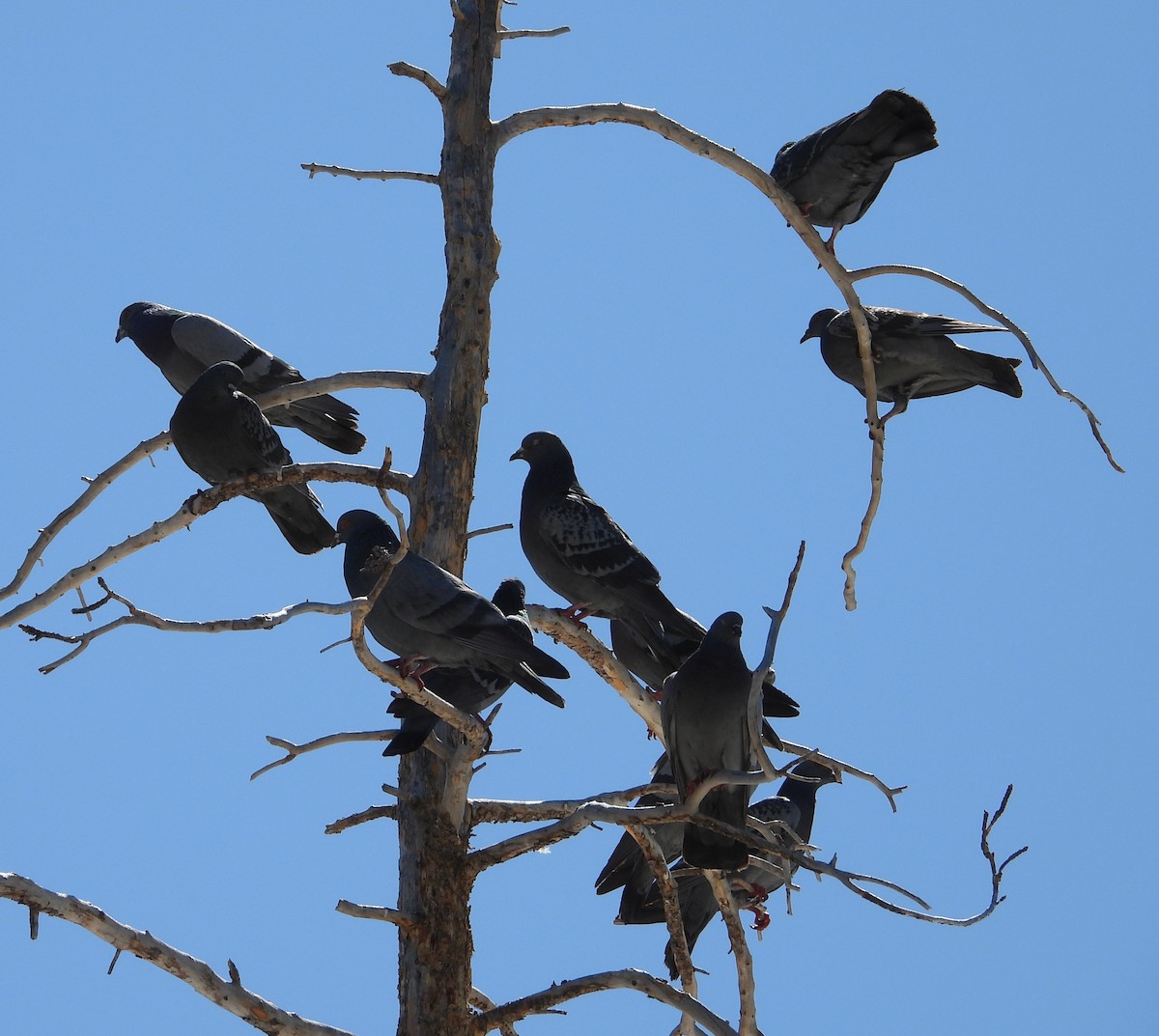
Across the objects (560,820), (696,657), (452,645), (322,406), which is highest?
(322,406)

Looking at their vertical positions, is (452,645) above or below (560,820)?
above

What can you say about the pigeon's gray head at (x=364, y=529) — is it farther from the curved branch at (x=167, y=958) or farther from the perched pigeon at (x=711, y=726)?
the curved branch at (x=167, y=958)

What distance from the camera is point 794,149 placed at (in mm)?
8750

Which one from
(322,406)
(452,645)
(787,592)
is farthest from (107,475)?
(787,592)

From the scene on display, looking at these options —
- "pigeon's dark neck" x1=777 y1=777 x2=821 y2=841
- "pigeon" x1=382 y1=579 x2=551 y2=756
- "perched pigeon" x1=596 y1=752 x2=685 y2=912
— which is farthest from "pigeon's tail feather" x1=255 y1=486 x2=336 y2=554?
"pigeon's dark neck" x1=777 y1=777 x2=821 y2=841

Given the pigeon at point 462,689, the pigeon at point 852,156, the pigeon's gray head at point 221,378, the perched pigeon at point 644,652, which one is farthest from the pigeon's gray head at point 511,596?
the pigeon at point 852,156

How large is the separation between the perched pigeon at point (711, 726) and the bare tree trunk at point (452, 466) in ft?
4.03

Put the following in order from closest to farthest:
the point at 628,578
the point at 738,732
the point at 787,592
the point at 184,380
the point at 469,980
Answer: the point at 787,592 → the point at 469,980 → the point at 738,732 → the point at 628,578 → the point at 184,380

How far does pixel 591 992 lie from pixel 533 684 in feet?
4.76

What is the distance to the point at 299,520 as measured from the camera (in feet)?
30.3

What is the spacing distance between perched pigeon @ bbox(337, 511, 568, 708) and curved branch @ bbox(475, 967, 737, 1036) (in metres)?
1.30

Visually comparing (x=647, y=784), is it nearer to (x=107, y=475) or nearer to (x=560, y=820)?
(x=560, y=820)

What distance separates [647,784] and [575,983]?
0.98 m

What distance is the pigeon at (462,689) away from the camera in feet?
22.0
